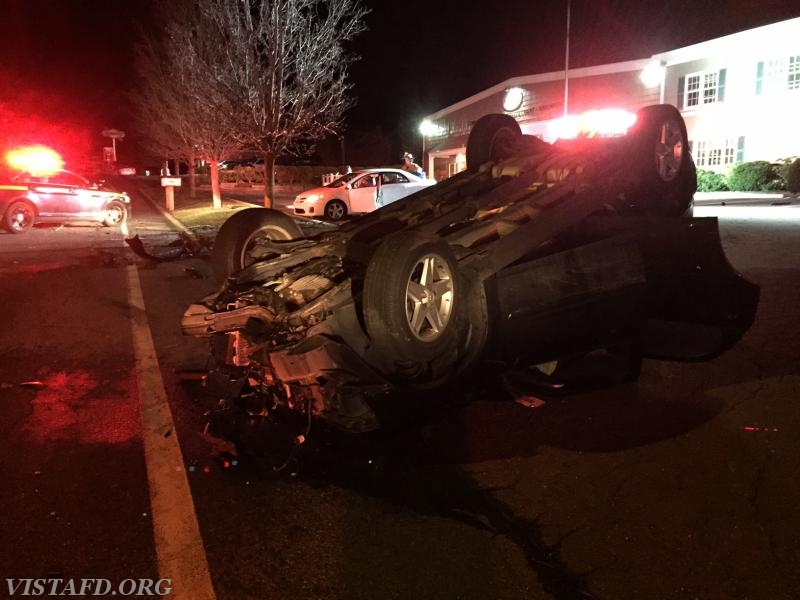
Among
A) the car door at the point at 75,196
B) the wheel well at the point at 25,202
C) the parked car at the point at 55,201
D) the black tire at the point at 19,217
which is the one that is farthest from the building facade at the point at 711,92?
the black tire at the point at 19,217

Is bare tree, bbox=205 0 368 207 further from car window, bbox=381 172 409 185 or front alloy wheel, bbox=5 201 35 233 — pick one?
front alloy wheel, bbox=5 201 35 233

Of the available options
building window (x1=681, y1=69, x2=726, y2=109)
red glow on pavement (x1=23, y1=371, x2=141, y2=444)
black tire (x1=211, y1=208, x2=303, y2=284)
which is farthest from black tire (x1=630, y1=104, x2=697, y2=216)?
building window (x1=681, y1=69, x2=726, y2=109)

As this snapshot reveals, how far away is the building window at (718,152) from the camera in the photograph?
25.7 meters

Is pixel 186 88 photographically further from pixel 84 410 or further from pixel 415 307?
pixel 415 307

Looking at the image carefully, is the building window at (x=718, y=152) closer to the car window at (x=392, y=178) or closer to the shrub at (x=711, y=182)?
the shrub at (x=711, y=182)

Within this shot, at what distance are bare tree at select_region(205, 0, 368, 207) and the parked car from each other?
15.6 feet

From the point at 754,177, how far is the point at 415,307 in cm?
2282

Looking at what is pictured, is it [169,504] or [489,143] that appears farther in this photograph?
[489,143]

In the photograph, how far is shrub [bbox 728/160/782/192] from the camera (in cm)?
2230

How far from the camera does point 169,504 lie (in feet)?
11.5

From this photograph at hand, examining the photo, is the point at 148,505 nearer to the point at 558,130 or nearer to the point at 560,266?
the point at 560,266

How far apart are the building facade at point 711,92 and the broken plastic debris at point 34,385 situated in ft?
82.0

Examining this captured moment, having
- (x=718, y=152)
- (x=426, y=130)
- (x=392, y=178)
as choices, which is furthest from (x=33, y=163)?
(x=426, y=130)

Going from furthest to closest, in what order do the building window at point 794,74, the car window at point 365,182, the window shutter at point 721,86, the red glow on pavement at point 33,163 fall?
the window shutter at point 721,86 → the building window at point 794,74 → the car window at point 365,182 → the red glow on pavement at point 33,163
